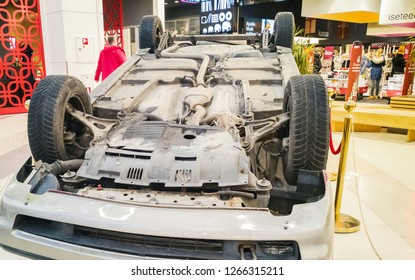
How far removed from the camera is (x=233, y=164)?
2170 mm

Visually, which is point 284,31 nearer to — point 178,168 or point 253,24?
point 178,168

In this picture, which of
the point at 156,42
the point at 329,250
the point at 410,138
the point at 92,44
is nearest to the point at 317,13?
the point at 410,138

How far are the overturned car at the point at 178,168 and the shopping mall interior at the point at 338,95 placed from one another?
256 millimetres

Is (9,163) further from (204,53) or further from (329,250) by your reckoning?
(329,250)

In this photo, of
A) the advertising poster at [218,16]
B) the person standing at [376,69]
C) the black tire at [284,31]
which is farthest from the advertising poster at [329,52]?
the black tire at [284,31]

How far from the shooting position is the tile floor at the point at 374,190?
8.71ft

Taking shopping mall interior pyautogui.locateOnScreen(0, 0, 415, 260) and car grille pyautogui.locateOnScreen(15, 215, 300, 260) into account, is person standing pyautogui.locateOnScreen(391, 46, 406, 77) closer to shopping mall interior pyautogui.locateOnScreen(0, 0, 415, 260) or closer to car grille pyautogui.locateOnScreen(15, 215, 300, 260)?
shopping mall interior pyautogui.locateOnScreen(0, 0, 415, 260)

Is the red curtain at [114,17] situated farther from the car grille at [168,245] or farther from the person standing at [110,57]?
the car grille at [168,245]

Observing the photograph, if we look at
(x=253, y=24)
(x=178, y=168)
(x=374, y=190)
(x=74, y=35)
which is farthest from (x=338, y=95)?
(x=178, y=168)

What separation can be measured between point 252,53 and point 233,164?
227cm

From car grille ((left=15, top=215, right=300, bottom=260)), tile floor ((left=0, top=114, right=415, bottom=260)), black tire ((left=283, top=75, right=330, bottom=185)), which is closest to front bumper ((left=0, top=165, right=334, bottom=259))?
car grille ((left=15, top=215, right=300, bottom=260))

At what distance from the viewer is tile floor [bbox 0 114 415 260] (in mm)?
2654

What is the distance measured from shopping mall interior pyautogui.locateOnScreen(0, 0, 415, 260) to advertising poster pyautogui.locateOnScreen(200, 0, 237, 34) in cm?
3

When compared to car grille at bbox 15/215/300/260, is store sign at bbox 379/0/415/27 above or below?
above
